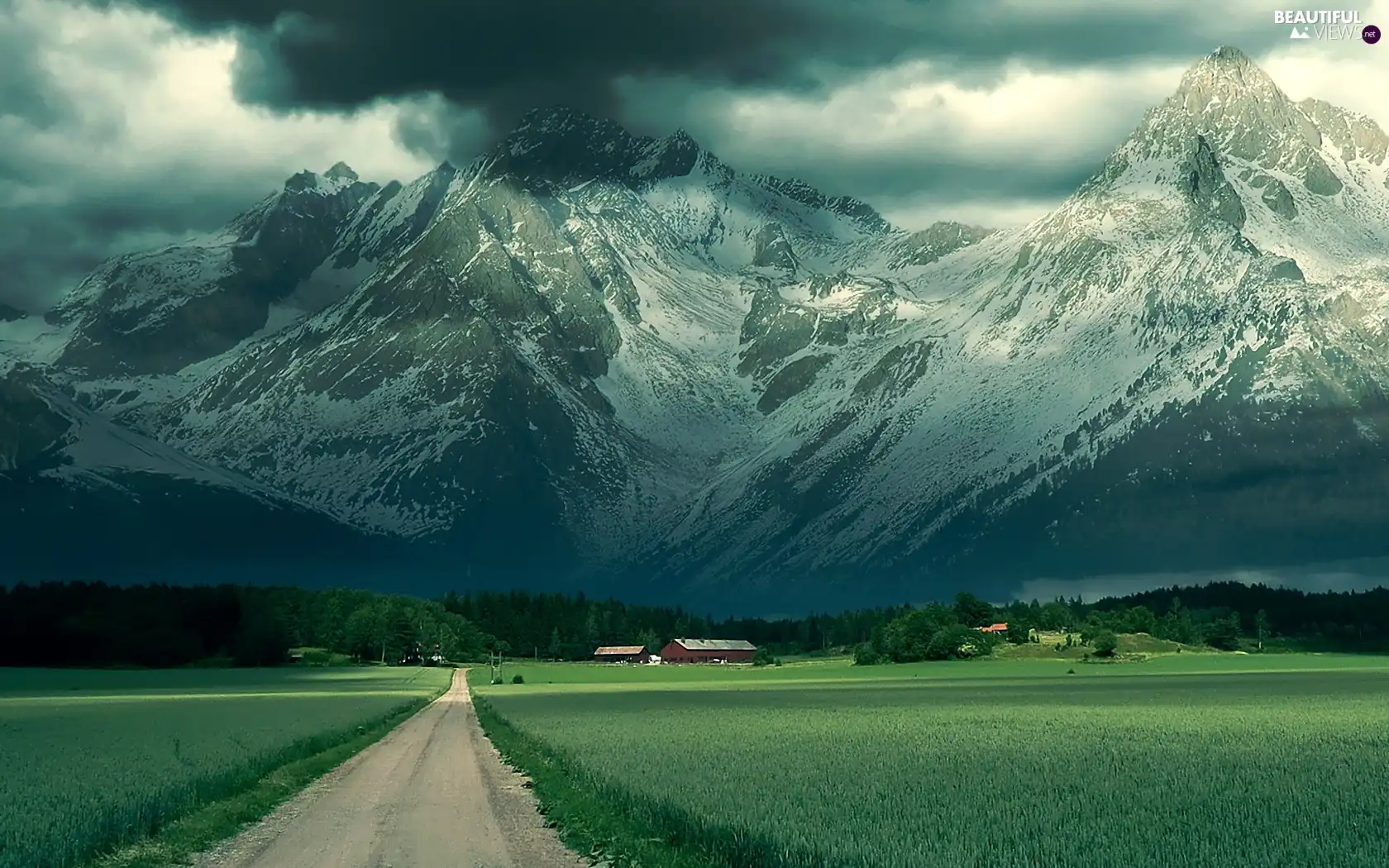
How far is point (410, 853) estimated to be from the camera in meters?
34.7

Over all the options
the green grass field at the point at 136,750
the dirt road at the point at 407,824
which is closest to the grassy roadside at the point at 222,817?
the green grass field at the point at 136,750

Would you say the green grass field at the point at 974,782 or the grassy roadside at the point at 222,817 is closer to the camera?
the green grass field at the point at 974,782

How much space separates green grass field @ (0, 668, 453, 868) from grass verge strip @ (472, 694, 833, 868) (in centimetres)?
1132

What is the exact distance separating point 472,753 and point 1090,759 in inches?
1157

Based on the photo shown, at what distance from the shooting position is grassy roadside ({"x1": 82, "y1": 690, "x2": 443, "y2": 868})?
1377 inches

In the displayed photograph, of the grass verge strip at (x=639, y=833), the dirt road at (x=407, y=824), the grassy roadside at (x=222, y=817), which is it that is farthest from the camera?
the grassy roadside at (x=222, y=817)

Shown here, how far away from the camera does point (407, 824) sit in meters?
40.3

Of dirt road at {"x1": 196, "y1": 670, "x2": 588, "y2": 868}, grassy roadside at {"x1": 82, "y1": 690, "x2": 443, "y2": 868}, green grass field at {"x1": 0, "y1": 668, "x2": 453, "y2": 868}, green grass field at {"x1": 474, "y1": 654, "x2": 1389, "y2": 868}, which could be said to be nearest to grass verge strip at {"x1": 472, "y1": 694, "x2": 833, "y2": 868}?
green grass field at {"x1": 474, "y1": 654, "x2": 1389, "y2": 868}

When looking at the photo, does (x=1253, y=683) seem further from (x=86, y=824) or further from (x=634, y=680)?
(x=86, y=824)

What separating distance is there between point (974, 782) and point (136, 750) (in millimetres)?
37968

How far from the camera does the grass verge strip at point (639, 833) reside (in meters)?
31.0

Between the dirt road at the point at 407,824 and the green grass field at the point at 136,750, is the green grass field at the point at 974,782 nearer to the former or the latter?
the dirt road at the point at 407,824

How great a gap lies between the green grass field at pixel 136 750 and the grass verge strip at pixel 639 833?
37.1 ft

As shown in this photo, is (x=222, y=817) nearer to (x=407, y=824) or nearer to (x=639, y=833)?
(x=407, y=824)
